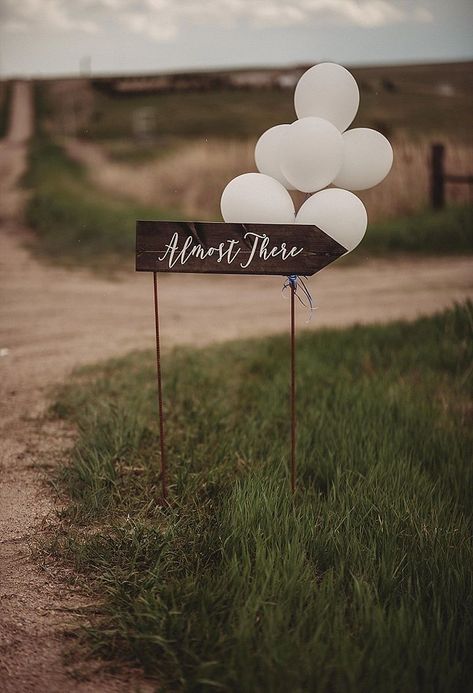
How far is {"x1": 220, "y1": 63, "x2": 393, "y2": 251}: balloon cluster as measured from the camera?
2.77m

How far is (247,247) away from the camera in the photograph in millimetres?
2693

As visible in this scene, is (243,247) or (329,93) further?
(329,93)

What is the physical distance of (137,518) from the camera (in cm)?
283

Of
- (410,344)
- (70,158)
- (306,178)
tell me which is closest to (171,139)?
(70,158)

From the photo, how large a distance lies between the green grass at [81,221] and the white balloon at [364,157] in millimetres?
5066

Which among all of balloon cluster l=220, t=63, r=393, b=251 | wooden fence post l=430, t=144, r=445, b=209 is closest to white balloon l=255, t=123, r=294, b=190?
balloon cluster l=220, t=63, r=393, b=251

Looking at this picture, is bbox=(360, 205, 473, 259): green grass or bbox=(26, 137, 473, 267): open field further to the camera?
bbox=(360, 205, 473, 259): green grass

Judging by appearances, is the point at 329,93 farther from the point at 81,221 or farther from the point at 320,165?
the point at 81,221

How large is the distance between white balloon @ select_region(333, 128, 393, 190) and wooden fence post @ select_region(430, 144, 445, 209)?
23.5 feet

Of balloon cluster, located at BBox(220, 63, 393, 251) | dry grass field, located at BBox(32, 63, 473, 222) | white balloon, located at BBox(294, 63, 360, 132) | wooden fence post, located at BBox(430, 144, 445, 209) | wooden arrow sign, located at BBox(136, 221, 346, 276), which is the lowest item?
wooden arrow sign, located at BBox(136, 221, 346, 276)

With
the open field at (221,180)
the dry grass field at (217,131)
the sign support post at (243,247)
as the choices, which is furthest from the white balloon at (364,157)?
the dry grass field at (217,131)

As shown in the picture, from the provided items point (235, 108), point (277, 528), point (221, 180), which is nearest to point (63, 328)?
point (277, 528)

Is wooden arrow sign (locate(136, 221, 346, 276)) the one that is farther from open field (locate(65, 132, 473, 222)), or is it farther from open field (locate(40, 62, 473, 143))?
open field (locate(40, 62, 473, 143))

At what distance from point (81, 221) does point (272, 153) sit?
6.56m
